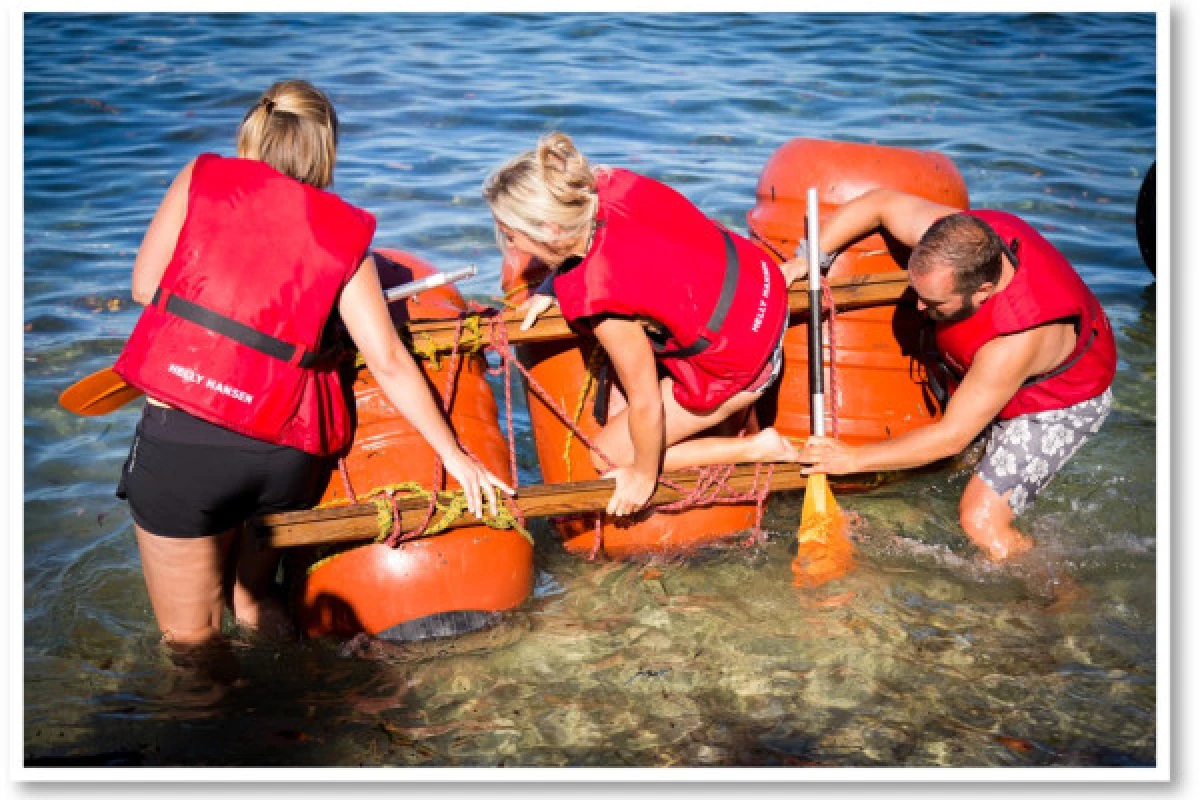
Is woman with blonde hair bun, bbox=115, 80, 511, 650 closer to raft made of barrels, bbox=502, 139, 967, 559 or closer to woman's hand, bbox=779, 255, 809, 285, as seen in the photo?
raft made of barrels, bbox=502, 139, 967, 559

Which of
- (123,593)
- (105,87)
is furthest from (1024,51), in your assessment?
(123,593)

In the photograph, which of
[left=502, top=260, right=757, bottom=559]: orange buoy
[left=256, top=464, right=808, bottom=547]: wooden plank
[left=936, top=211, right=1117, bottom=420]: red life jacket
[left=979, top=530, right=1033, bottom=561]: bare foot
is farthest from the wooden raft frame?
[left=979, top=530, right=1033, bottom=561]: bare foot

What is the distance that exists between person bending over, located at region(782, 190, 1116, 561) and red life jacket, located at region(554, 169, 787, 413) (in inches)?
20.3

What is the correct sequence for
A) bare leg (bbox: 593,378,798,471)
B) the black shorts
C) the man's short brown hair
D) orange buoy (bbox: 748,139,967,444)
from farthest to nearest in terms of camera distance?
orange buoy (bbox: 748,139,967,444)
bare leg (bbox: 593,378,798,471)
the man's short brown hair
the black shorts

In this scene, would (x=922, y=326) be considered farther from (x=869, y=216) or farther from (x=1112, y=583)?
(x=1112, y=583)

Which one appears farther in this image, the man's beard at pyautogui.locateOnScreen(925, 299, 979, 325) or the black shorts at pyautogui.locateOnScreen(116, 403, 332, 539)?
the man's beard at pyautogui.locateOnScreen(925, 299, 979, 325)

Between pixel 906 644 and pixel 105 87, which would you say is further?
pixel 105 87

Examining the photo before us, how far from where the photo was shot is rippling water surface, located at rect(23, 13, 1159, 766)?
3.96m

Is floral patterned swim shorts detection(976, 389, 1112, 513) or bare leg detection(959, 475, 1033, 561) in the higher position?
floral patterned swim shorts detection(976, 389, 1112, 513)

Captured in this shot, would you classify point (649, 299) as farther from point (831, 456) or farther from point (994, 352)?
point (994, 352)

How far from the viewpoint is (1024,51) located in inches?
496

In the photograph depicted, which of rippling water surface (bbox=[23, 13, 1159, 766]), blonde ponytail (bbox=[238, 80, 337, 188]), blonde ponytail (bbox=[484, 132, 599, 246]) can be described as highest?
blonde ponytail (bbox=[238, 80, 337, 188])

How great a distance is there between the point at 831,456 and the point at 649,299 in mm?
1121

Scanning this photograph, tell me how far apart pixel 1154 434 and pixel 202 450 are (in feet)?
16.5
